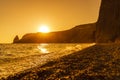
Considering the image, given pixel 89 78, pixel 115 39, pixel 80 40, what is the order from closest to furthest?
pixel 89 78
pixel 115 39
pixel 80 40

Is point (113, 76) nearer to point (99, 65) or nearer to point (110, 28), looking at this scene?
point (99, 65)

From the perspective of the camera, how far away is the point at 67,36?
546 ft

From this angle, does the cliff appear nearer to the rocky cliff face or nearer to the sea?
the rocky cliff face

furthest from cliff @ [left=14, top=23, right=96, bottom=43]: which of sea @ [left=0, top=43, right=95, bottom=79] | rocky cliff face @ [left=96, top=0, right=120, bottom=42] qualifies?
sea @ [left=0, top=43, right=95, bottom=79]

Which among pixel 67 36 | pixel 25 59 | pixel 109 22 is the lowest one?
pixel 67 36

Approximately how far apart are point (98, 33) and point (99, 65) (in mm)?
59671

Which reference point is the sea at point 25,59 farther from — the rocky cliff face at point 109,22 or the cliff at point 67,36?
the cliff at point 67,36

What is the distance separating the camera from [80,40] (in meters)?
152

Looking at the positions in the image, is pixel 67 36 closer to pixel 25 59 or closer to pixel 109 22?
pixel 109 22

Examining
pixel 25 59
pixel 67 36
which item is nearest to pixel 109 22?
pixel 25 59

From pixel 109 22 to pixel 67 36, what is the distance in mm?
94041

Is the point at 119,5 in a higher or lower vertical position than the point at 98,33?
higher

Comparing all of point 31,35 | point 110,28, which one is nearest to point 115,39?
point 110,28

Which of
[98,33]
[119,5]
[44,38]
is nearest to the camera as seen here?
[119,5]
